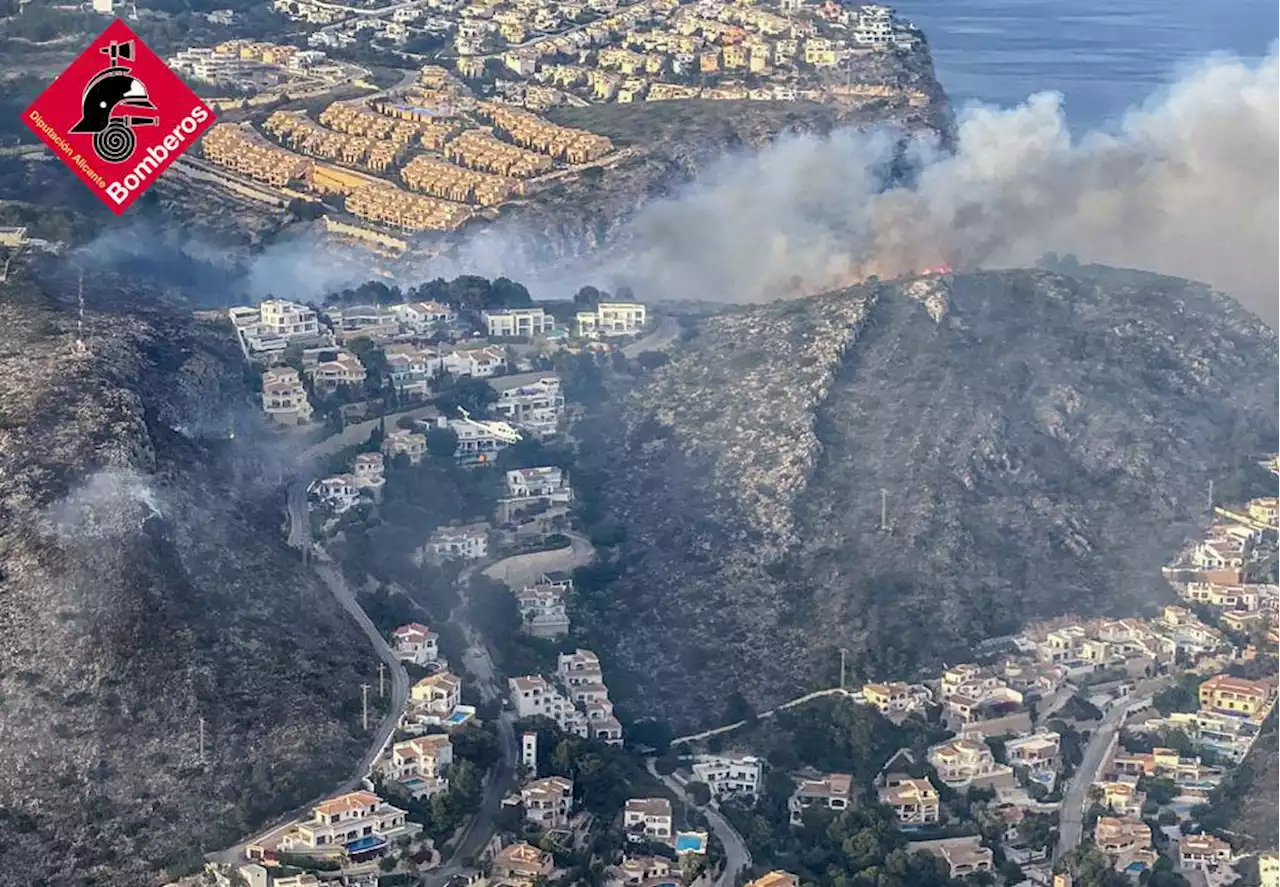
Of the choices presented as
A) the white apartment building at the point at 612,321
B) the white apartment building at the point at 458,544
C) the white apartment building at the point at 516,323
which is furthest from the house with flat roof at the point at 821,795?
the white apartment building at the point at 612,321

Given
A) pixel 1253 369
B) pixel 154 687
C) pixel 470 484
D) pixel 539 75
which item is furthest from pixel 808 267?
pixel 154 687

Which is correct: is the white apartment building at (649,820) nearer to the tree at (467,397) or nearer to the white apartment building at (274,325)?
the tree at (467,397)

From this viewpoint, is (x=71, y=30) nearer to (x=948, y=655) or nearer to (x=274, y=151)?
(x=274, y=151)

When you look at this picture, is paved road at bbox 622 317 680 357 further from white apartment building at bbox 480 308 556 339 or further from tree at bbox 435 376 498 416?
tree at bbox 435 376 498 416

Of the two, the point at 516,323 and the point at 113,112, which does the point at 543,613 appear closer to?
the point at 113,112

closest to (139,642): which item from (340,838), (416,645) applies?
(340,838)

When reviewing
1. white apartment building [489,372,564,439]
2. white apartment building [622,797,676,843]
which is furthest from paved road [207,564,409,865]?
white apartment building [489,372,564,439]
